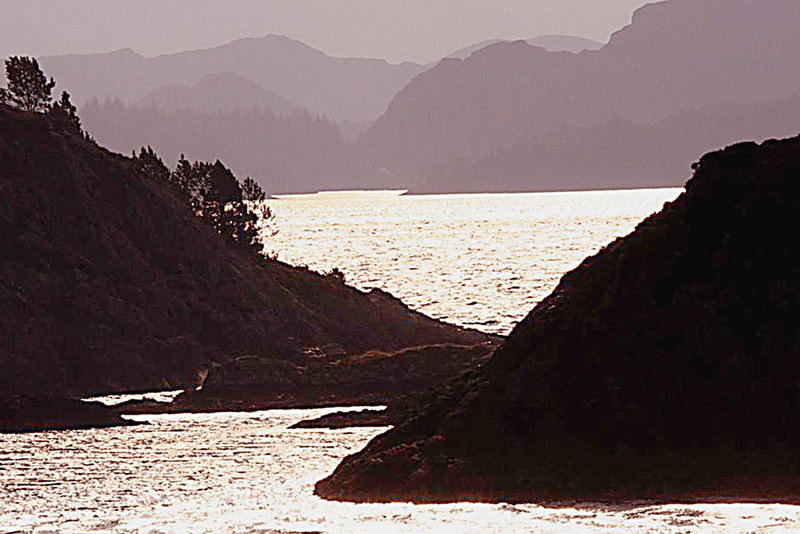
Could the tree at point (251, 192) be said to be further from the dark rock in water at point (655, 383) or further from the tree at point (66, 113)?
the dark rock in water at point (655, 383)

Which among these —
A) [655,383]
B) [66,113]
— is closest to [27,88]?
[66,113]

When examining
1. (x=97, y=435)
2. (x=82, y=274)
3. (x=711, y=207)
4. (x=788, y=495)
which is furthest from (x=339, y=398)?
(x=788, y=495)

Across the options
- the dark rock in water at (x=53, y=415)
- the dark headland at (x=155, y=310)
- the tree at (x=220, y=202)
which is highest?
the tree at (x=220, y=202)

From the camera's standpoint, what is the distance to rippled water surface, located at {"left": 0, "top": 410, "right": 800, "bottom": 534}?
941 inches

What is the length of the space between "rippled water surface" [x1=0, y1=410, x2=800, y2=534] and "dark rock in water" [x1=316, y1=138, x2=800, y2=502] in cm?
190

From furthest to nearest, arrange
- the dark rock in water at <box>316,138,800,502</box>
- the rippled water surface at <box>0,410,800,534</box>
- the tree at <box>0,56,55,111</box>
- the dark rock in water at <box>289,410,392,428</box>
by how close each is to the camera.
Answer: the tree at <box>0,56,55,111</box>, the dark rock in water at <box>289,410,392,428</box>, the dark rock in water at <box>316,138,800,502</box>, the rippled water surface at <box>0,410,800,534</box>

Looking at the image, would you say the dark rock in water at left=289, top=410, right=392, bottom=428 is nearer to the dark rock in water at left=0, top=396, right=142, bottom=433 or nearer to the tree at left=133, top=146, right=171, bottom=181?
the dark rock in water at left=0, top=396, right=142, bottom=433

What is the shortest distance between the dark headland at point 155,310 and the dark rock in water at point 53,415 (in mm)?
1765

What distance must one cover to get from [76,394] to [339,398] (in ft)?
50.3

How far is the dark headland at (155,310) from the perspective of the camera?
220ft

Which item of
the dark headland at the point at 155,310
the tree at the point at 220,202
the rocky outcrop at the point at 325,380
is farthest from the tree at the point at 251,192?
the rocky outcrop at the point at 325,380

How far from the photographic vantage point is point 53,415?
179 feet

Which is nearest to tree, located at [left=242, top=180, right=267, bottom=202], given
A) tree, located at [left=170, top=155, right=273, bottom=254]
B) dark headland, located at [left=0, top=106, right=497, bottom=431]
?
tree, located at [left=170, top=155, right=273, bottom=254]

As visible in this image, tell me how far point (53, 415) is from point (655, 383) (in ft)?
105
